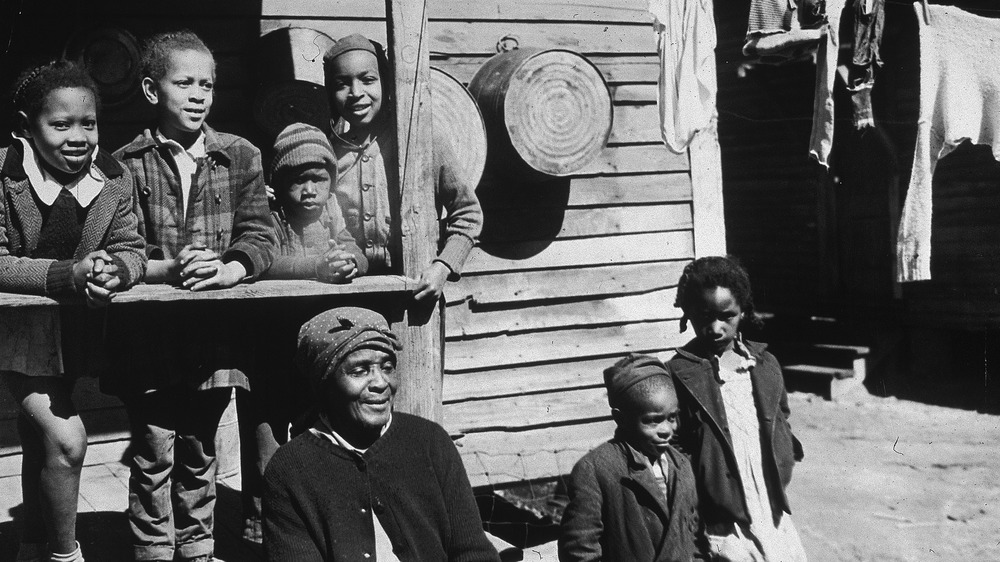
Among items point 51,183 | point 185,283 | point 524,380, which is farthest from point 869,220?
point 51,183

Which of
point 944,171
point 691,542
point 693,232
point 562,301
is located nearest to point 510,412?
point 562,301

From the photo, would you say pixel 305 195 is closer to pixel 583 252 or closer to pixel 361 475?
pixel 361 475

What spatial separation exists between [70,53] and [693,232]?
389 centimetres

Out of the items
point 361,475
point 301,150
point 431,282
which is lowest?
point 361,475

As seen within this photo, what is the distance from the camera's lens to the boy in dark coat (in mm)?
3061

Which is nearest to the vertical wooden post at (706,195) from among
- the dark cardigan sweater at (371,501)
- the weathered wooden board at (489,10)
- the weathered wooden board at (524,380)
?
the weathered wooden board at (489,10)

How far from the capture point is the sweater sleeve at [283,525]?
8.60 feet

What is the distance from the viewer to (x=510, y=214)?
586cm

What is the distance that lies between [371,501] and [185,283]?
102 cm

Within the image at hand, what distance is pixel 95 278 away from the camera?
119 inches

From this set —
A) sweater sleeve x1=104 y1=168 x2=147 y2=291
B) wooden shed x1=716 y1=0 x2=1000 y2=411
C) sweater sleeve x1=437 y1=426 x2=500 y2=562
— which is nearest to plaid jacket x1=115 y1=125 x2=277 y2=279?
sweater sleeve x1=104 y1=168 x2=147 y2=291

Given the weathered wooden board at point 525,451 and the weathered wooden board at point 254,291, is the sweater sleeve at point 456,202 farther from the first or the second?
the weathered wooden board at point 525,451

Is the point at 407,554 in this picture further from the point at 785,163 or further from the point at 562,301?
the point at 785,163

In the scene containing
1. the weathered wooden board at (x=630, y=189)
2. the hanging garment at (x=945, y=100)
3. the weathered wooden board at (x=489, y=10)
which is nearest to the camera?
the weathered wooden board at (x=489, y=10)
